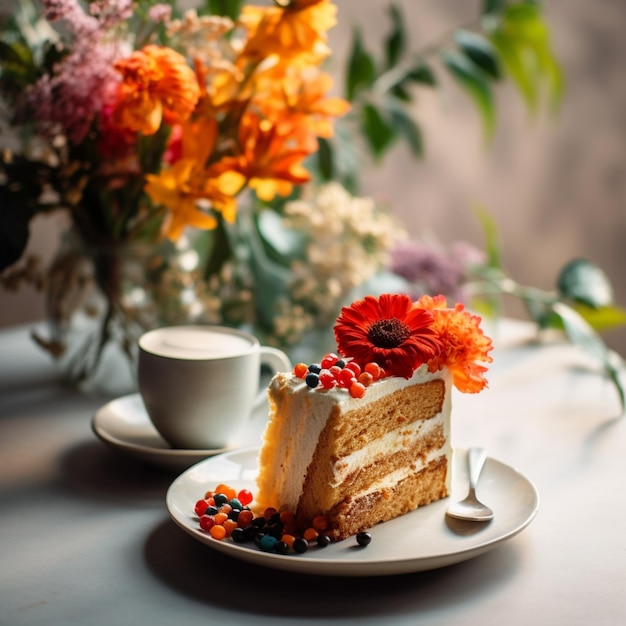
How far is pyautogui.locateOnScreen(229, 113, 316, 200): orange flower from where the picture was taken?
1162mm

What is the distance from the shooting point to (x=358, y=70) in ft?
5.43

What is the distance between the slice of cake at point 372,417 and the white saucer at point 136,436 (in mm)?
119

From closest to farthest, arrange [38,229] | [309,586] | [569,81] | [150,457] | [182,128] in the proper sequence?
[309,586], [150,457], [182,128], [38,229], [569,81]

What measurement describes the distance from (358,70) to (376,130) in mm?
114

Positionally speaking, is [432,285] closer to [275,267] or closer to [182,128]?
[275,267]

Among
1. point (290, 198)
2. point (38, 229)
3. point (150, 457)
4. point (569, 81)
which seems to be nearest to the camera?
point (150, 457)

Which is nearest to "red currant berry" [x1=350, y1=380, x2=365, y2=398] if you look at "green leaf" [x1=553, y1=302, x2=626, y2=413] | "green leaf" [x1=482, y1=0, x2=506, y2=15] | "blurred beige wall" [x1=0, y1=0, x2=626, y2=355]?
"green leaf" [x1=553, y1=302, x2=626, y2=413]

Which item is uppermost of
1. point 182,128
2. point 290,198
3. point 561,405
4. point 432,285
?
point 182,128

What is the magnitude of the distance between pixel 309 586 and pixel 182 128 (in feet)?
2.00

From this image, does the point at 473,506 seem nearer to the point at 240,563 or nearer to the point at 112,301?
the point at 240,563

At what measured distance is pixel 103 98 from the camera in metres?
1.11

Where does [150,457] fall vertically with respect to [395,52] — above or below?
below

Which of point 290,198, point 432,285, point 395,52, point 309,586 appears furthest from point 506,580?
point 395,52

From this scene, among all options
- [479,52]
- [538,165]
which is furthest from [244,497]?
[538,165]
